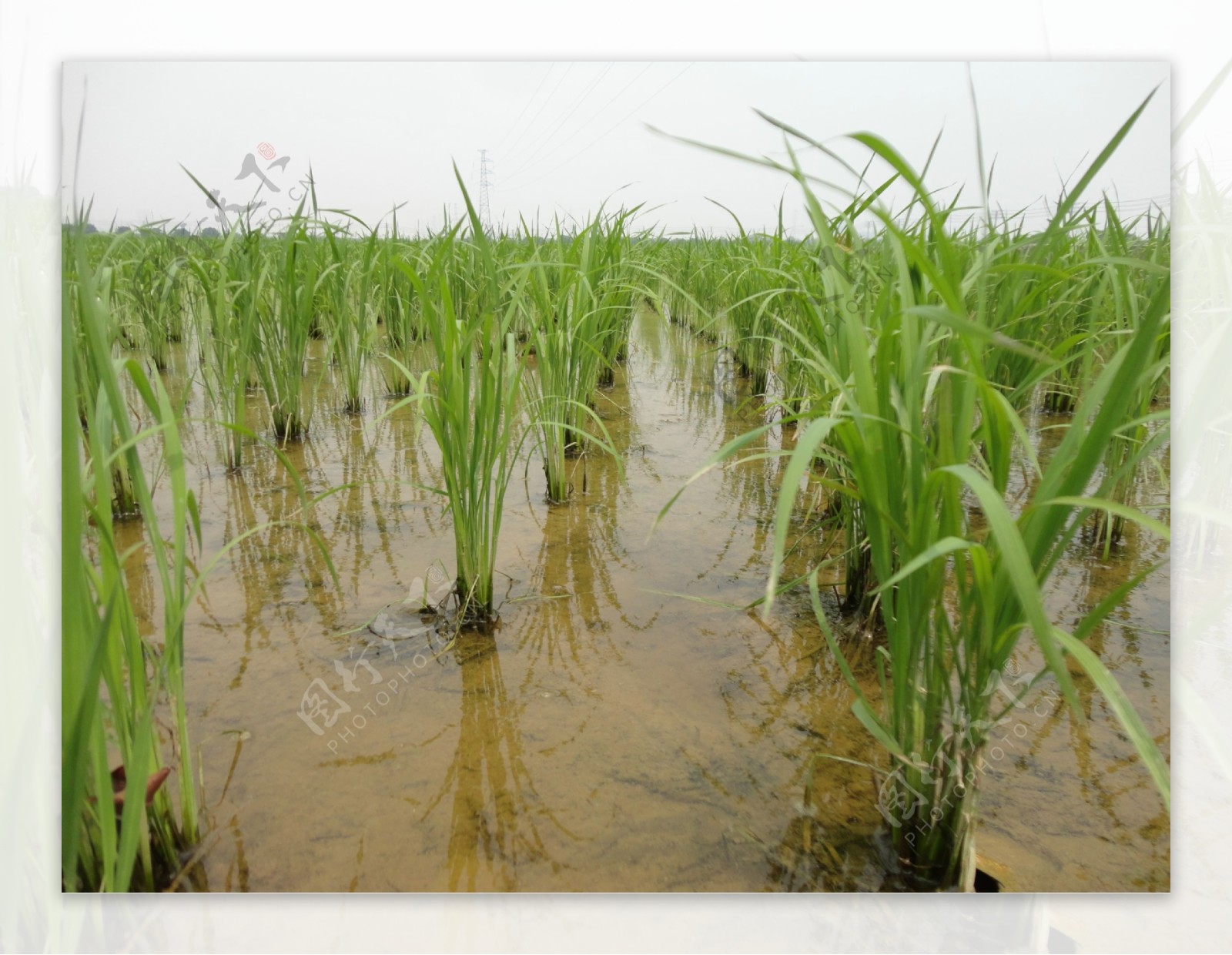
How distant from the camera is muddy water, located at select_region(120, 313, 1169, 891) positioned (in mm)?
864

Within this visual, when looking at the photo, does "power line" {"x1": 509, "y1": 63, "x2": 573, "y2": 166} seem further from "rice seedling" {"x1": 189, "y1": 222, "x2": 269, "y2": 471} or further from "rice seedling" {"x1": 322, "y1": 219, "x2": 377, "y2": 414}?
"rice seedling" {"x1": 189, "y1": 222, "x2": 269, "y2": 471}

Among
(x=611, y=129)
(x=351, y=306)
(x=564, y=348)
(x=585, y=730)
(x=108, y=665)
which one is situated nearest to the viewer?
(x=108, y=665)

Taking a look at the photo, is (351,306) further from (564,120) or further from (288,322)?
(564,120)

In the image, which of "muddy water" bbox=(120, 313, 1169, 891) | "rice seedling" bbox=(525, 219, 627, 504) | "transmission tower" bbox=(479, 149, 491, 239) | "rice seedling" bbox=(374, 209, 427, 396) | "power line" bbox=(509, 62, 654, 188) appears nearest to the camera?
"muddy water" bbox=(120, 313, 1169, 891)

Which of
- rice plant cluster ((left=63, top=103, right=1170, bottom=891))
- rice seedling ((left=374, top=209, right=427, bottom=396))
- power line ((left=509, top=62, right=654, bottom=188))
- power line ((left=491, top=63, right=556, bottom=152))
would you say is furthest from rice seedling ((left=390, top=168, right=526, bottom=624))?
rice seedling ((left=374, top=209, right=427, bottom=396))

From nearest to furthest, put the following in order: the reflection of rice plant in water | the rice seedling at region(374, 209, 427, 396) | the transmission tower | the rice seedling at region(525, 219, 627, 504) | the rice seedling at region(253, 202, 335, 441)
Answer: the reflection of rice plant in water → the transmission tower → the rice seedling at region(525, 219, 627, 504) → the rice seedling at region(253, 202, 335, 441) → the rice seedling at region(374, 209, 427, 396)

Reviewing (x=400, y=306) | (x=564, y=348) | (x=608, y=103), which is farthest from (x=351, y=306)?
(x=608, y=103)

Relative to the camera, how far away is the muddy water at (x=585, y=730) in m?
0.86

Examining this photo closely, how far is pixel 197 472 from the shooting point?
6.39 ft

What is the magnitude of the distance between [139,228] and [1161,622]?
194 centimetres

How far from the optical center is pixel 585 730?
3.45ft

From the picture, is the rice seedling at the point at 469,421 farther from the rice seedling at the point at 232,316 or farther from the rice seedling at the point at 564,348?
the rice seedling at the point at 232,316

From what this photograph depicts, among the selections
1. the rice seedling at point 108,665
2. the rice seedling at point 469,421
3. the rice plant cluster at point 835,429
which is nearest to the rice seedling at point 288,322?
the rice plant cluster at point 835,429
